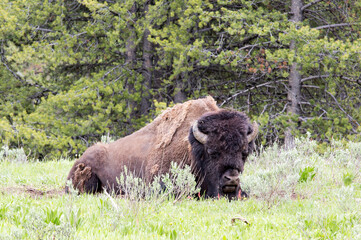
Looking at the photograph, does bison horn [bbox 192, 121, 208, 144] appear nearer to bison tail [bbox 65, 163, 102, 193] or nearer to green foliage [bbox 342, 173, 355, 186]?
green foliage [bbox 342, 173, 355, 186]

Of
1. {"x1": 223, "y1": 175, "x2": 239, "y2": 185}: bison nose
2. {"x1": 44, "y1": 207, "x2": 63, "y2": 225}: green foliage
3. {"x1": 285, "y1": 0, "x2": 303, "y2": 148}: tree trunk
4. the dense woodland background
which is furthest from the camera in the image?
{"x1": 285, "y1": 0, "x2": 303, "y2": 148}: tree trunk

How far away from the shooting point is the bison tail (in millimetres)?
8453

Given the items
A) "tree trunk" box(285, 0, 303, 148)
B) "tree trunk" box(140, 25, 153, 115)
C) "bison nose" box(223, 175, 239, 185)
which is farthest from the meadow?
"tree trunk" box(140, 25, 153, 115)

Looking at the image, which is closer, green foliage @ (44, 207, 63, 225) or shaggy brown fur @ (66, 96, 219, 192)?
green foliage @ (44, 207, 63, 225)

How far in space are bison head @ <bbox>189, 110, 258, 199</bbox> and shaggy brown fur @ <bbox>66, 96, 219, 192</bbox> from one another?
0.46 m

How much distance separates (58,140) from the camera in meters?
18.4

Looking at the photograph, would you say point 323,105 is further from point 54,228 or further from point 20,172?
point 54,228

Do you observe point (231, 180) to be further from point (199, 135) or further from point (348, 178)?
point (348, 178)

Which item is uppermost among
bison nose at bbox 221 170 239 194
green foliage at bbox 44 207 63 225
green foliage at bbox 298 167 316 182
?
green foliage at bbox 44 207 63 225

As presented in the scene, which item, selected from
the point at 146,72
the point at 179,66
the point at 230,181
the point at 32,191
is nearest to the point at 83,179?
the point at 32,191

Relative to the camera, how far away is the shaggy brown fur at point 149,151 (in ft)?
25.5

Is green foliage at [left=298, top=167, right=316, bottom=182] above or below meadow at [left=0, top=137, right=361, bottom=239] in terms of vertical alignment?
below

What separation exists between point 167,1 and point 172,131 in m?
11.0

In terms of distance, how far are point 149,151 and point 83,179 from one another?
143 centimetres
